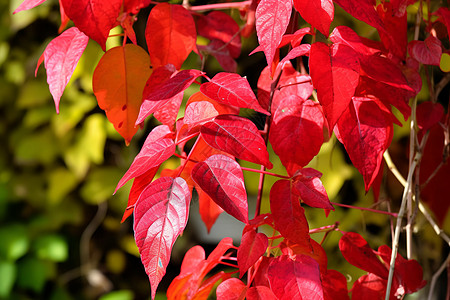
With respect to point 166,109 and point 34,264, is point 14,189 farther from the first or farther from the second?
point 166,109

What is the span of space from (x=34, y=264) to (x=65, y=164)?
358mm

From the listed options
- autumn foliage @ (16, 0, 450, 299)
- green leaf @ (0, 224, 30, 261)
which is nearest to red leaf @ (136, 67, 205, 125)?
autumn foliage @ (16, 0, 450, 299)

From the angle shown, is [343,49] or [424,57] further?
[424,57]

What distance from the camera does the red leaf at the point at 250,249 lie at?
0.47 meters

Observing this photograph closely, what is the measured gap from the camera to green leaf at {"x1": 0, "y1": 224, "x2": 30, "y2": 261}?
1.58 meters

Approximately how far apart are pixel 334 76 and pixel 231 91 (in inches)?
4.1

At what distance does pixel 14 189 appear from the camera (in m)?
1.74

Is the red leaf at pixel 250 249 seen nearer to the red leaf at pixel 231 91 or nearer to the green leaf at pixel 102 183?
Answer: the red leaf at pixel 231 91

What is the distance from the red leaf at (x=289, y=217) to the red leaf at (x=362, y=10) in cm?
18

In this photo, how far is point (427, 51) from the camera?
1.88 ft

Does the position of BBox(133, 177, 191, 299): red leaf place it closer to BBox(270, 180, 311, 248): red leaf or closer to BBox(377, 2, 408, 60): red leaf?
BBox(270, 180, 311, 248): red leaf

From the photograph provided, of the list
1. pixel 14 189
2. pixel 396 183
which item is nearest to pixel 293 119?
pixel 396 183

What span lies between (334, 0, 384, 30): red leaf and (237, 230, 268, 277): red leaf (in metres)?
0.24

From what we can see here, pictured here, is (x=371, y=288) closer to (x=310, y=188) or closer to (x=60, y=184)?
(x=310, y=188)
